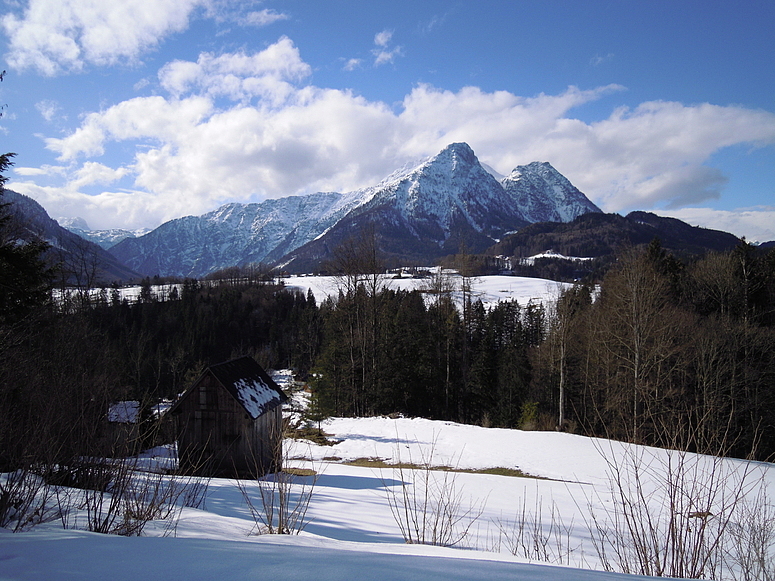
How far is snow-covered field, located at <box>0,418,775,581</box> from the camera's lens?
2305mm

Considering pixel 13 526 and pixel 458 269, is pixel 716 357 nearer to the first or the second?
pixel 458 269

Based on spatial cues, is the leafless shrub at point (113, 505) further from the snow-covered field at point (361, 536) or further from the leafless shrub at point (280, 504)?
the leafless shrub at point (280, 504)

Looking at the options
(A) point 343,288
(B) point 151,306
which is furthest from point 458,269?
(B) point 151,306

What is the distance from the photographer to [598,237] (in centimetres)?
16738

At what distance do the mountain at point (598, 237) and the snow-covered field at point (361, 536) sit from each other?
6163 inches

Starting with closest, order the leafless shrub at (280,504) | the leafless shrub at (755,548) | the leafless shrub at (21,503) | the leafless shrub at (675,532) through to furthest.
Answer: the leafless shrub at (755,548) < the leafless shrub at (675,532) < the leafless shrub at (21,503) < the leafless shrub at (280,504)

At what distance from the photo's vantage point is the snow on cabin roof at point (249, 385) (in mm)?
15368

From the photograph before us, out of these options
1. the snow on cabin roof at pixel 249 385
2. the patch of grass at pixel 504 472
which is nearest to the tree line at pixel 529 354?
the patch of grass at pixel 504 472

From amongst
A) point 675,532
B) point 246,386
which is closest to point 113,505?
point 675,532

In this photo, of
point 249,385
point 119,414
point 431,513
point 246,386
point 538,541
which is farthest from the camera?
point 249,385

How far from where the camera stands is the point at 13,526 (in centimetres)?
384

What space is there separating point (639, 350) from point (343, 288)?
17.6 metres

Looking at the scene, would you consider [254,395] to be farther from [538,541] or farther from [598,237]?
[598,237]

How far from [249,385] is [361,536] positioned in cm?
1180
